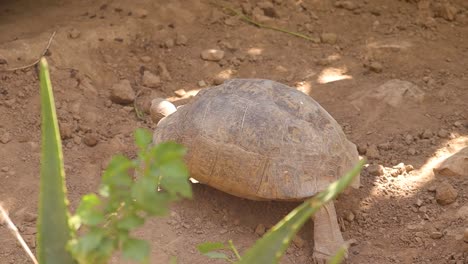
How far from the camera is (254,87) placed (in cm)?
409

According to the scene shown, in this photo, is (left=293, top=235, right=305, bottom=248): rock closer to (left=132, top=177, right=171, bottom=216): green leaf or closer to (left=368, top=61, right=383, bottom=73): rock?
(left=368, top=61, right=383, bottom=73): rock

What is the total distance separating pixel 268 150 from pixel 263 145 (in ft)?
0.13

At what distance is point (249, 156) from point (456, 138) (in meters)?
1.60

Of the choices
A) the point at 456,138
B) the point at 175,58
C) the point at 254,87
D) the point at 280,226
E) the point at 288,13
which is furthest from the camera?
the point at 288,13

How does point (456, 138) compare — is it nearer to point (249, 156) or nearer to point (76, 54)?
point (249, 156)

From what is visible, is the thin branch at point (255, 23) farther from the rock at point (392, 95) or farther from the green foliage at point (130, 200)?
the green foliage at point (130, 200)

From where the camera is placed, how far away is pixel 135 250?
185 centimetres

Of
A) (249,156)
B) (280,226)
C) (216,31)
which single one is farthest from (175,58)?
(280,226)

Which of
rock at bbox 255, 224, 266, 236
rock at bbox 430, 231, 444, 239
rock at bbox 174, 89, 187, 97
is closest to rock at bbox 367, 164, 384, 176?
rock at bbox 430, 231, 444, 239

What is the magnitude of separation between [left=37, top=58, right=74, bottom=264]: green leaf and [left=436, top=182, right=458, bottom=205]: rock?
2424 mm

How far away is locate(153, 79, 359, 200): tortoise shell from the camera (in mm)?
3824

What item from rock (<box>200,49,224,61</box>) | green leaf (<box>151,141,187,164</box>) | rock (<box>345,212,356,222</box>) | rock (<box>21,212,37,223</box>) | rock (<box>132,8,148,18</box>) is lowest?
rock (<box>345,212,356,222</box>)

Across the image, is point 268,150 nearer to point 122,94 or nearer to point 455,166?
point 455,166

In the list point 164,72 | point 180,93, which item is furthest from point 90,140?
point 164,72
